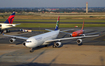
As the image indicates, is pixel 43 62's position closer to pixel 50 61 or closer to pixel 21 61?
pixel 50 61

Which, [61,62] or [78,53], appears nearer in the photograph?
[61,62]

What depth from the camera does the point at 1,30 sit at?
64562mm

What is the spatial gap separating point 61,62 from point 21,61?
797cm

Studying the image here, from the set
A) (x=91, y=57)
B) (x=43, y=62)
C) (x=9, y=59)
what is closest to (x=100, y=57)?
(x=91, y=57)

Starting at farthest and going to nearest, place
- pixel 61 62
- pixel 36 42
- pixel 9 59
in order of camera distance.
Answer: pixel 36 42 → pixel 9 59 → pixel 61 62

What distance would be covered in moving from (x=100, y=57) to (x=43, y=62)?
12374 mm

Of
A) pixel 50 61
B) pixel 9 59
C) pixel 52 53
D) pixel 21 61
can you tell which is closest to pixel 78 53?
pixel 52 53

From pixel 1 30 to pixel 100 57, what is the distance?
4717cm

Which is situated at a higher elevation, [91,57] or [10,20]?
[10,20]

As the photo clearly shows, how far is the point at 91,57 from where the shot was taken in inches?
1230

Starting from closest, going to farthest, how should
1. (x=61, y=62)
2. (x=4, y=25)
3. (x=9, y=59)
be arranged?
1. (x=61, y=62)
2. (x=9, y=59)
3. (x=4, y=25)

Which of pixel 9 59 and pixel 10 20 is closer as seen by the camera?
pixel 9 59

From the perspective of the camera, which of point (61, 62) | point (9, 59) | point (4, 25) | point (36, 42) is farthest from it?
point (4, 25)

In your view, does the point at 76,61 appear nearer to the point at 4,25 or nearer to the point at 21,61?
the point at 21,61
